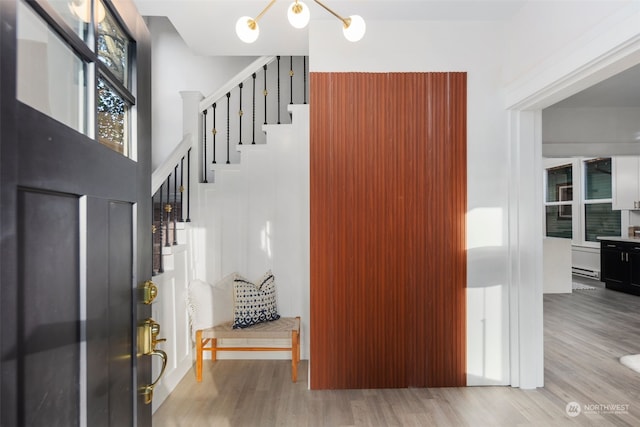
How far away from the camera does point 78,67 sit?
925 mm

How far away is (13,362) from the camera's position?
663mm

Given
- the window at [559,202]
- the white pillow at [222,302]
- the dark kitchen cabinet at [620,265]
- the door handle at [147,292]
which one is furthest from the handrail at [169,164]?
the window at [559,202]

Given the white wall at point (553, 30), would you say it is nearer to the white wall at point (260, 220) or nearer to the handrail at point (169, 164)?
the white wall at point (260, 220)

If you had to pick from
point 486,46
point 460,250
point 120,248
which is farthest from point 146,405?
point 486,46

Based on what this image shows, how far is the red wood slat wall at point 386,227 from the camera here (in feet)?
9.86

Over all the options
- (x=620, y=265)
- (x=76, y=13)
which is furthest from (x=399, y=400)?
(x=620, y=265)

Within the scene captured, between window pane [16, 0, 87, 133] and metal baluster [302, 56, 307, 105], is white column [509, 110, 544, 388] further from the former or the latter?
window pane [16, 0, 87, 133]

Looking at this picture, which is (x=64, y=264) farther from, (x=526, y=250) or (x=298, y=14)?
(x=526, y=250)

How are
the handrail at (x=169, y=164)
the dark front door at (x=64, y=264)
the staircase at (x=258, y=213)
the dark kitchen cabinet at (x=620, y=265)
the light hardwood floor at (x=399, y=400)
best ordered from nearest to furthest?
the dark front door at (x=64, y=264) → the light hardwood floor at (x=399, y=400) → the handrail at (x=169, y=164) → the staircase at (x=258, y=213) → the dark kitchen cabinet at (x=620, y=265)

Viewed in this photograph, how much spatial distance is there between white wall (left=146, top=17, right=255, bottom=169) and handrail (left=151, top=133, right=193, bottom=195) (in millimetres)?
1101

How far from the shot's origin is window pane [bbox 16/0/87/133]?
70 centimetres

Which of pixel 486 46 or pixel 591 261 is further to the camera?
pixel 591 261

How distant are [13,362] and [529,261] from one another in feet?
10.3

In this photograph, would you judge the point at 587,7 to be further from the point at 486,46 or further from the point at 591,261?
the point at 591,261
